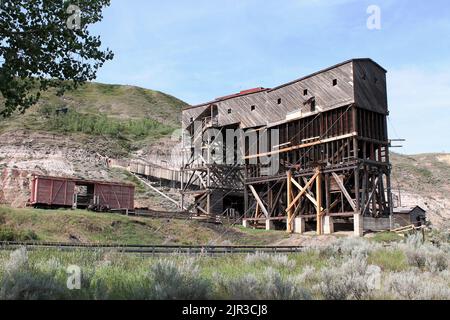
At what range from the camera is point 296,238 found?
1405 inches

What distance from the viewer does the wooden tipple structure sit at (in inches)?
1469

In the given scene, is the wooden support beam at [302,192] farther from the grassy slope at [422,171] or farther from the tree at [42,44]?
the grassy slope at [422,171]

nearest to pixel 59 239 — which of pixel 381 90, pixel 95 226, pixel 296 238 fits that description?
pixel 95 226

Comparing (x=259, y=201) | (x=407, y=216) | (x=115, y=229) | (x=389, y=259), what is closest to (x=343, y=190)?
(x=259, y=201)

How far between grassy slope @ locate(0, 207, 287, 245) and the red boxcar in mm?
4076

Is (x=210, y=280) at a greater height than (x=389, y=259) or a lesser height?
greater

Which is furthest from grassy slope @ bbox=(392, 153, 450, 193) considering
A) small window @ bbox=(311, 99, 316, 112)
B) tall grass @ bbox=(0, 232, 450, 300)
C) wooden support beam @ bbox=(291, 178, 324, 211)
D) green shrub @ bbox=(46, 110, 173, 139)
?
tall grass @ bbox=(0, 232, 450, 300)

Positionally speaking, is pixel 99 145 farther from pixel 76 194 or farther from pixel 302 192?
pixel 302 192

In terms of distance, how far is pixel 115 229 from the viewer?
105 ft

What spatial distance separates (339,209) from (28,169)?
30031 millimetres

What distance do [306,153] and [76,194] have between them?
777 inches

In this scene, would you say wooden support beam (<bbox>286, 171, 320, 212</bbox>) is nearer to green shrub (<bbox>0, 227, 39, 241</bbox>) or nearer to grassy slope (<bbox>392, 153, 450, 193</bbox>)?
green shrub (<bbox>0, 227, 39, 241</bbox>)

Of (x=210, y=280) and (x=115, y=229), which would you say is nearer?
(x=210, y=280)

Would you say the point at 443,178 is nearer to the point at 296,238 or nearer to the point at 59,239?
the point at 296,238
